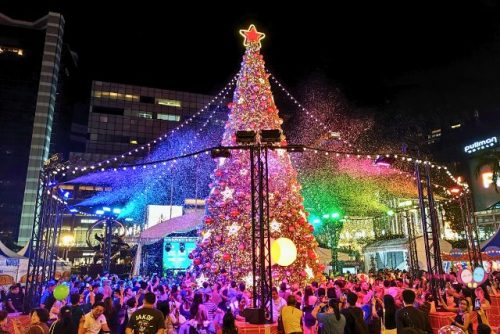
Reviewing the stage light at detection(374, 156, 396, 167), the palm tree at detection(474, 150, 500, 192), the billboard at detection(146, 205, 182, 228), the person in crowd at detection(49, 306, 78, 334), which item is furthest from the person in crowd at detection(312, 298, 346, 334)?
the palm tree at detection(474, 150, 500, 192)

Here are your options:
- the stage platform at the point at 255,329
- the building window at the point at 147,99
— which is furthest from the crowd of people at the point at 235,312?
the building window at the point at 147,99

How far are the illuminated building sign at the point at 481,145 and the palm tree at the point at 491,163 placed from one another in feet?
2.40

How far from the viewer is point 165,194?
4103 centimetres

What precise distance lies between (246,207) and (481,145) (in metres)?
32.6

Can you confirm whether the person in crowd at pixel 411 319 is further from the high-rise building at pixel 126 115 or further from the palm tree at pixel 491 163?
the high-rise building at pixel 126 115

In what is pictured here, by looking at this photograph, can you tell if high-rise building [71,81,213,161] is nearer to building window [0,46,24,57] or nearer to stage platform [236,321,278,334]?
building window [0,46,24,57]

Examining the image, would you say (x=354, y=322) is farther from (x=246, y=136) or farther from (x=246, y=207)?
(x=246, y=207)

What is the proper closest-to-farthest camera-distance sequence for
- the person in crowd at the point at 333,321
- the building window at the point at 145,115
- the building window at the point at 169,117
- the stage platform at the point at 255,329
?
the person in crowd at the point at 333,321, the stage platform at the point at 255,329, the building window at the point at 145,115, the building window at the point at 169,117

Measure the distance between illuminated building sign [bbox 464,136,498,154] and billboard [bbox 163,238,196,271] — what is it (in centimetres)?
2948

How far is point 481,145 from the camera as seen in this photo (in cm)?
3806

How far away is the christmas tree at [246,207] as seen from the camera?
14516mm

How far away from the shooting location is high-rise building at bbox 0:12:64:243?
50531mm

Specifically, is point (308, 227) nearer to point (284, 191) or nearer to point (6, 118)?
point (284, 191)

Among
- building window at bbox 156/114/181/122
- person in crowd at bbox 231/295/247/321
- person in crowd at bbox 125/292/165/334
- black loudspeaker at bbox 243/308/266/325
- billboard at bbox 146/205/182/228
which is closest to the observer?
person in crowd at bbox 125/292/165/334
